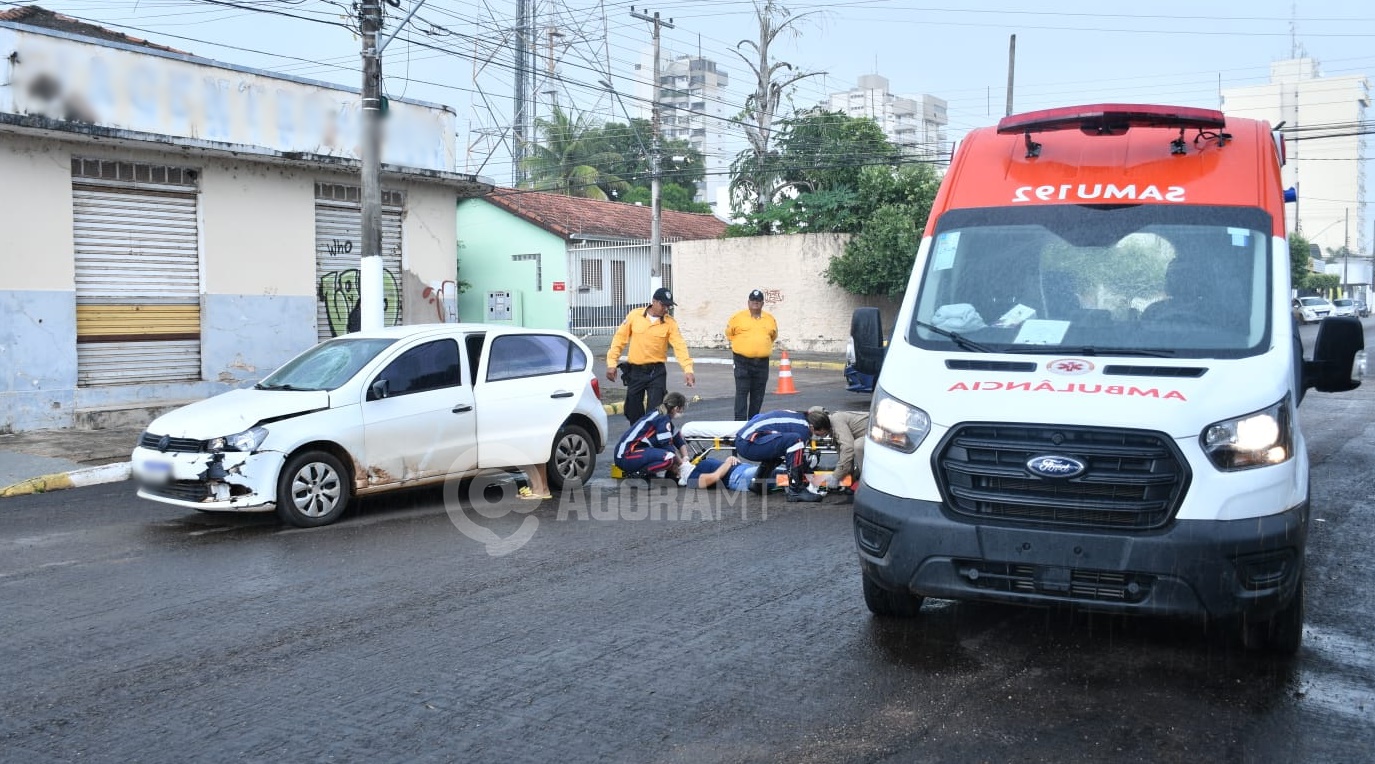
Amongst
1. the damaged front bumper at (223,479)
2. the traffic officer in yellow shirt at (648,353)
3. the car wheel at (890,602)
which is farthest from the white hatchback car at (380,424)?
the car wheel at (890,602)

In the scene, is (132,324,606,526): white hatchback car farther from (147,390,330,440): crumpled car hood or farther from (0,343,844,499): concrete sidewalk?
(0,343,844,499): concrete sidewalk

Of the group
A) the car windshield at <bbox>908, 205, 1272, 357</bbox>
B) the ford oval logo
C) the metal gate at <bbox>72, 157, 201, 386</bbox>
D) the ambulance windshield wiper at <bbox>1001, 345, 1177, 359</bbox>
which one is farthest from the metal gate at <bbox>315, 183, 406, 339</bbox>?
the ford oval logo

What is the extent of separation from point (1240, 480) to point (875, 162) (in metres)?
29.6

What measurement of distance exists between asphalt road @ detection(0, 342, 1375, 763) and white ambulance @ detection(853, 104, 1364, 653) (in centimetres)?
41

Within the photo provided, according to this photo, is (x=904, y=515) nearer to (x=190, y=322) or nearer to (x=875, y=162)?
(x=190, y=322)

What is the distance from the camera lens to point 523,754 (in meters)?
4.13

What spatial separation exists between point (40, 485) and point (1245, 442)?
10.7m

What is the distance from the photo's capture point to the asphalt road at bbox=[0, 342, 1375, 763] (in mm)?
4250

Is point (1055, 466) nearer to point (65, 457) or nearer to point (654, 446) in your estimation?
point (654, 446)

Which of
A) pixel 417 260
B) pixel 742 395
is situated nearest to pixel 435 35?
pixel 417 260

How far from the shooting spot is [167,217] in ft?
51.0

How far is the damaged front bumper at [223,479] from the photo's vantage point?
8.28 metres

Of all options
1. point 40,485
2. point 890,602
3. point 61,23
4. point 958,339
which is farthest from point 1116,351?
point 61,23

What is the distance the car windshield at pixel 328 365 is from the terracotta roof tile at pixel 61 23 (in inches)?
379
